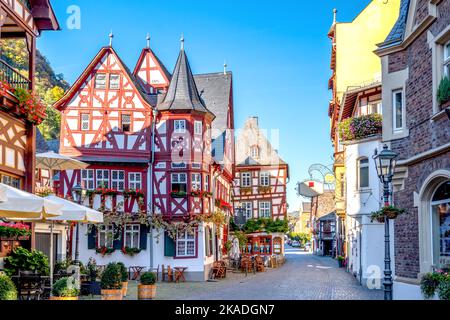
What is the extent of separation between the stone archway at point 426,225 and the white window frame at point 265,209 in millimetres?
33682

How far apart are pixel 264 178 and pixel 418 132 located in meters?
35.5

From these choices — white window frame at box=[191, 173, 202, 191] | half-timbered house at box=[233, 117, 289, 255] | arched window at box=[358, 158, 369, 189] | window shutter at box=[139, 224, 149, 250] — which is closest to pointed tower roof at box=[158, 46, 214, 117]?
white window frame at box=[191, 173, 202, 191]

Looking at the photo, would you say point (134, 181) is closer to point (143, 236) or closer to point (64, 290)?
point (143, 236)

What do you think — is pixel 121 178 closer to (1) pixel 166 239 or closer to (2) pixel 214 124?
(1) pixel 166 239

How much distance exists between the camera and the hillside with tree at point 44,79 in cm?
5628

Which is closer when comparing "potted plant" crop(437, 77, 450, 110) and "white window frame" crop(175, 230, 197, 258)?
"potted plant" crop(437, 77, 450, 110)

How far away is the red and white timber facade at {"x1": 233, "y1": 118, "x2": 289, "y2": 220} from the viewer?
154 feet

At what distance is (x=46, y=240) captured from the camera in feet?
71.4

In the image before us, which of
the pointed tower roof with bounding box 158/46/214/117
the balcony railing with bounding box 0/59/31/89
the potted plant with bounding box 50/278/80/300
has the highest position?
the pointed tower roof with bounding box 158/46/214/117

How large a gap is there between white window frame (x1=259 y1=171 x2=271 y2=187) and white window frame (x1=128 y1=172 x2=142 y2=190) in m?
18.6

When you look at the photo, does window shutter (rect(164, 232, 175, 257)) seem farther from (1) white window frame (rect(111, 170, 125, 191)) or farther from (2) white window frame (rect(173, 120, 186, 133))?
(2) white window frame (rect(173, 120, 186, 133))

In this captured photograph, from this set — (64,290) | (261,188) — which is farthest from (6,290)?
(261,188)
